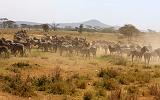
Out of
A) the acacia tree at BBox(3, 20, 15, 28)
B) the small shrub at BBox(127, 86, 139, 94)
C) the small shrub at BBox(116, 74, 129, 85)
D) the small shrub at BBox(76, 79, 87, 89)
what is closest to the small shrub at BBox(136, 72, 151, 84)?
the small shrub at BBox(116, 74, 129, 85)

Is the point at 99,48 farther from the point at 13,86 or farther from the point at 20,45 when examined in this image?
the point at 13,86

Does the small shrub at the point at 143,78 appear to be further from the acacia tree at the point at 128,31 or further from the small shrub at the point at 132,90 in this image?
the acacia tree at the point at 128,31

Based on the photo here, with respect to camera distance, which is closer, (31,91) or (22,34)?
(31,91)

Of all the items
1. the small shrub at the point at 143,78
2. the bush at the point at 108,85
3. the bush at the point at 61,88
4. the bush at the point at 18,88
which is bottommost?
the small shrub at the point at 143,78

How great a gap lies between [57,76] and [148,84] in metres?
4.96

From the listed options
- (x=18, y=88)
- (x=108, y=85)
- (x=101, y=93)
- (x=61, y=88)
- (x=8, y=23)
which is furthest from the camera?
(x=8, y=23)

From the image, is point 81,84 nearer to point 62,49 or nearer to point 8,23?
point 62,49

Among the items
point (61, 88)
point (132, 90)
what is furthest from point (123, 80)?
point (61, 88)

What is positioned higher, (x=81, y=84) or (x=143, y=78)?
(x=81, y=84)

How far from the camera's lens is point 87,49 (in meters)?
39.2

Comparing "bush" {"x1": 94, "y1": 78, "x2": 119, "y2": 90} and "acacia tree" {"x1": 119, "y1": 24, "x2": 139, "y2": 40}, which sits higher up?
"bush" {"x1": 94, "y1": 78, "x2": 119, "y2": 90}

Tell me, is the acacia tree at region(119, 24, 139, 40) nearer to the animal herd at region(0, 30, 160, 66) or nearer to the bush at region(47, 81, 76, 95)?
the animal herd at region(0, 30, 160, 66)

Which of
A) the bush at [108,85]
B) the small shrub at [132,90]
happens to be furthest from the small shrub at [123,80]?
the small shrub at [132,90]

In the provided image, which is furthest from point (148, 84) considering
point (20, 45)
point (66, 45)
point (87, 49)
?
point (66, 45)
